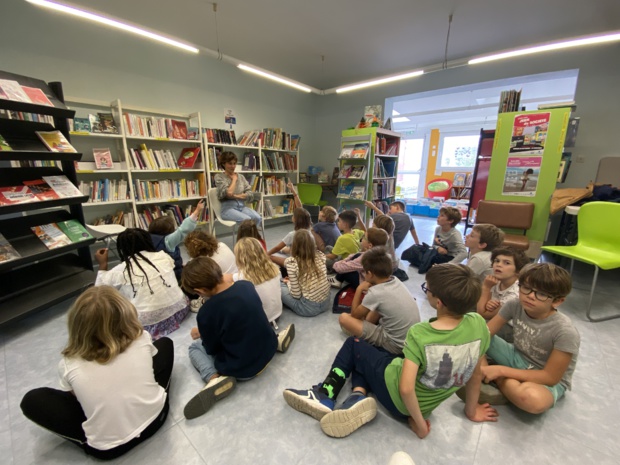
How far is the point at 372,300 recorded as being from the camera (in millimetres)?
1561

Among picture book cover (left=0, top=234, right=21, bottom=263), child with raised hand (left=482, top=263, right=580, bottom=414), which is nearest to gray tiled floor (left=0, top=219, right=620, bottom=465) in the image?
child with raised hand (left=482, top=263, right=580, bottom=414)

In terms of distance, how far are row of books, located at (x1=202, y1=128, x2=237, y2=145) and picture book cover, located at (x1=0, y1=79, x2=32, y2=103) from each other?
2179mm

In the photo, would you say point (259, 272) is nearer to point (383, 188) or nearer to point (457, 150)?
point (383, 188)

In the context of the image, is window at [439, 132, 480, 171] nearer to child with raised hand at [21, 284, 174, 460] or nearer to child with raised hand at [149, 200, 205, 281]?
child with raised hand at [149, 200, 205, 281]

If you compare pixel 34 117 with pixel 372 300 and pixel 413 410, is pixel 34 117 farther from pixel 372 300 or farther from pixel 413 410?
pixel 413 410

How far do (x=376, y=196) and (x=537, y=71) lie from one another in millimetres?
3031

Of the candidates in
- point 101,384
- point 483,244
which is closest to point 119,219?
point 101,384

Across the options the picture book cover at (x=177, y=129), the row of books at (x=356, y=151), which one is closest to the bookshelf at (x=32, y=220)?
the picture book cover at (x=177, y=129)

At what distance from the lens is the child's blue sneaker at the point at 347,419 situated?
47.3 inches

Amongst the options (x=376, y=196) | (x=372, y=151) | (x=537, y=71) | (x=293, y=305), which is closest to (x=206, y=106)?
(x=372, y=151)

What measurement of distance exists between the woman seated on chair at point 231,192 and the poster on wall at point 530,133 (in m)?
3.66

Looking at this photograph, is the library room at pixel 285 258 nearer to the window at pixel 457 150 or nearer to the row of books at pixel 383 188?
the row of books at pixel 383 188

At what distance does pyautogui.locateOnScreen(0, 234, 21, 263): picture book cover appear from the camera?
1.87m

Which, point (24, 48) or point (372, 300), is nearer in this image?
point (372, 300)
